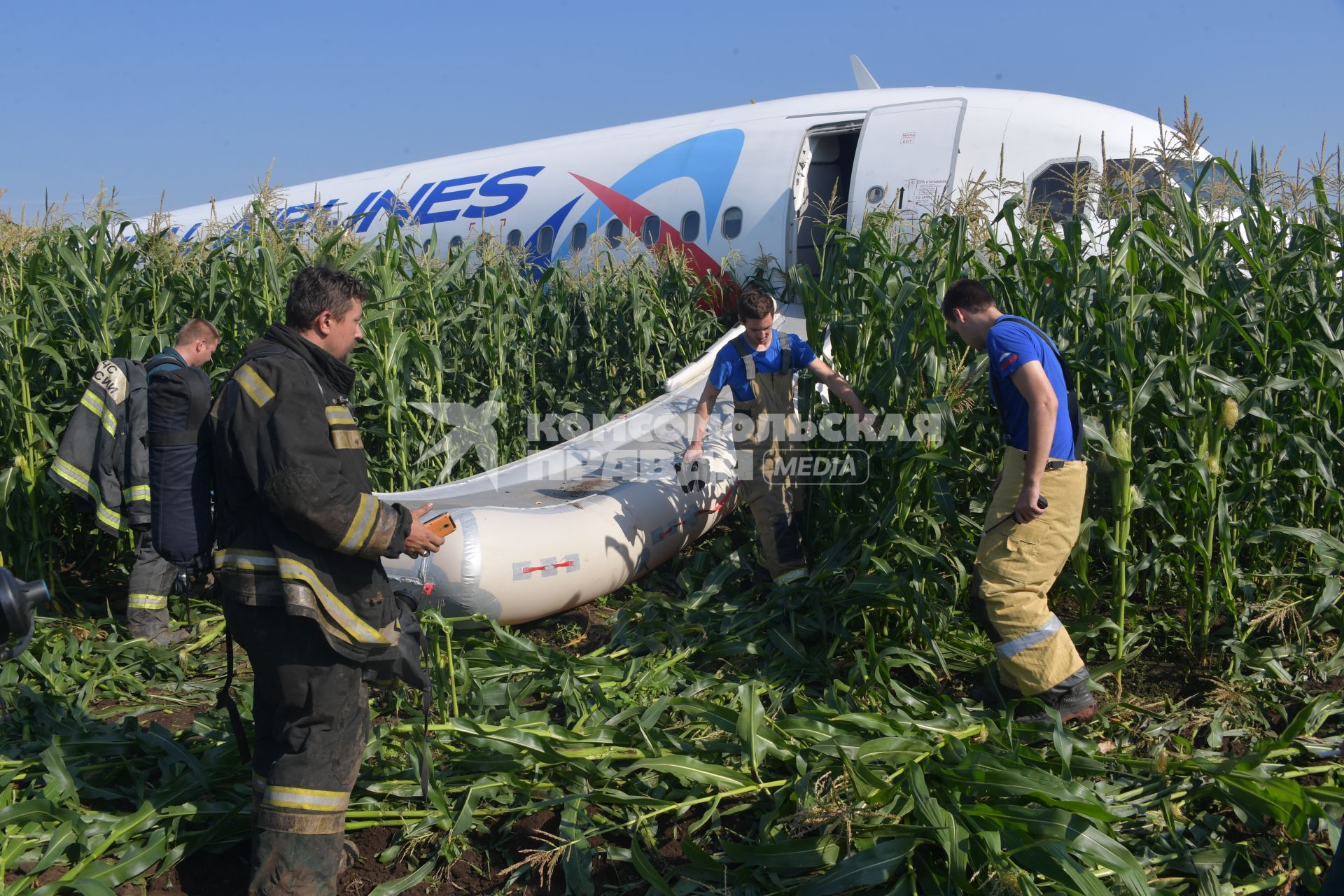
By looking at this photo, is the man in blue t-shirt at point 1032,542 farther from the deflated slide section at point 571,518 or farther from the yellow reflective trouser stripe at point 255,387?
the yellow reflective trouser stripe at point 255,387

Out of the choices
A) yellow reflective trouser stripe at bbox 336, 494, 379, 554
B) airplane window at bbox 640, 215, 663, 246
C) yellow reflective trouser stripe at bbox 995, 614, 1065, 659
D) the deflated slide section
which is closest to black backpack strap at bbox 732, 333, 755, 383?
the deflated slide section

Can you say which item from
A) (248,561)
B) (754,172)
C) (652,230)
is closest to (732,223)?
(754,172)

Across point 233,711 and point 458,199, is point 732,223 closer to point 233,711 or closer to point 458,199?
point 458,199

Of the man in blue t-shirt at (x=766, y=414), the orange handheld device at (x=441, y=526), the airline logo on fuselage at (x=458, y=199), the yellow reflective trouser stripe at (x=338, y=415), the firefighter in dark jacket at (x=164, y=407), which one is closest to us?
the yellow reflective trouser stripe at (x=338, y=415)

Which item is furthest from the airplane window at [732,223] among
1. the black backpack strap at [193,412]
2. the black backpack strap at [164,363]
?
the black backpack strap at [164,363]

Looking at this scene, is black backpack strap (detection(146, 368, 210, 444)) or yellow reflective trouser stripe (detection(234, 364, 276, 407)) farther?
black backpack strap (detection(146, 368, 210, 444))

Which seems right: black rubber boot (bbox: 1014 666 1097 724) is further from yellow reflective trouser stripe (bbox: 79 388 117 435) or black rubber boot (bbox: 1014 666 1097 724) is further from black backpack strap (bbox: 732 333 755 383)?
yellow reflective trouser stripe (bbox: 79 388 117 435)

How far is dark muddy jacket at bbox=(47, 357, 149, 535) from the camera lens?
572 centimetres

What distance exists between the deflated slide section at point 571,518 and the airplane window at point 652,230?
5.71 metres

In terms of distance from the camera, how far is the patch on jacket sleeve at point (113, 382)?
5805 millimetres

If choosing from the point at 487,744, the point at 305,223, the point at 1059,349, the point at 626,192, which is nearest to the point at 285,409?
the point at 487,744

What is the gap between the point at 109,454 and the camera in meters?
5.76

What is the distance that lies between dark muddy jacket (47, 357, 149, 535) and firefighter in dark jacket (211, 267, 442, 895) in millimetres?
2996

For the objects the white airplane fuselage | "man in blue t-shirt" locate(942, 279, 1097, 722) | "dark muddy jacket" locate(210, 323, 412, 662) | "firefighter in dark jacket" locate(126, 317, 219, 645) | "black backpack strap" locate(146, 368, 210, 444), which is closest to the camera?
"dark muddy jacket" locate(210, 323, 412, 662)
